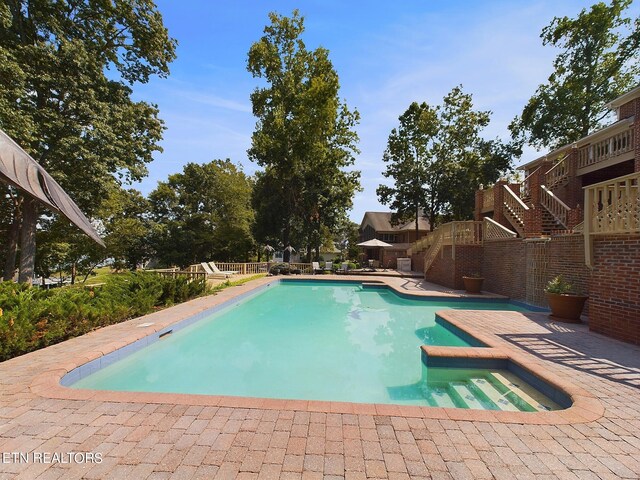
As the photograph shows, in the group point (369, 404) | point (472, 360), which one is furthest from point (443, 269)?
point (369, 404)

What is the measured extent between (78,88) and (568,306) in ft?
63.1

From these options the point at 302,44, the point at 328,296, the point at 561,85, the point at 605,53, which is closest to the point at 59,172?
the point at 328,296

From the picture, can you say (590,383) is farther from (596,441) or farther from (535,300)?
(535,300)

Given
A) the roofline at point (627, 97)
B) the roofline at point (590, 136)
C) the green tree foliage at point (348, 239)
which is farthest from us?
the green tree foliage at point (348, 239)

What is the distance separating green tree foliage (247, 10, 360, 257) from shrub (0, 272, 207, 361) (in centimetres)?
1779

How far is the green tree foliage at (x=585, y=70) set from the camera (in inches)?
780

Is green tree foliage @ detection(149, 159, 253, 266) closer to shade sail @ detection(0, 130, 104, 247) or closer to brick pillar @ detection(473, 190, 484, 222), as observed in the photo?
brick pillar @ detection(473, 190, 484, 222)

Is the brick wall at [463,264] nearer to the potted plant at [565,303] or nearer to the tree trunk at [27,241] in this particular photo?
the potted plant at [565,303]

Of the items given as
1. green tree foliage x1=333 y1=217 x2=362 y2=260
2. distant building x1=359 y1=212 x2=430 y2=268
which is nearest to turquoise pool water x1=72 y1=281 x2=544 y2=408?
distant building x1=359 y1=212 x2=430 y2=268

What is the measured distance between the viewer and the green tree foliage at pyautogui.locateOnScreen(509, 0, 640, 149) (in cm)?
1981

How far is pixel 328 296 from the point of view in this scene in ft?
47.3

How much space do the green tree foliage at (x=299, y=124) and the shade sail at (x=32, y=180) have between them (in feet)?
78.3

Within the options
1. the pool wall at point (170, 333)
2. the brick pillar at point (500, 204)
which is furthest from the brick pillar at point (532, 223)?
the brick pillar at point (500, 204)

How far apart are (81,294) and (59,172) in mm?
9537
